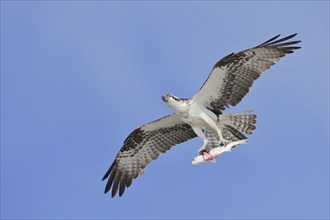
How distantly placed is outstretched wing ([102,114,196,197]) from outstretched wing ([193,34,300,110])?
6.05ft

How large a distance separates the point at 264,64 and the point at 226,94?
118 cm

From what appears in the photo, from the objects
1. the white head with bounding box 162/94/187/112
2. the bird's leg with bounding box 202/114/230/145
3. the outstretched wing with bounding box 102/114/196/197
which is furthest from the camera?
the outstretched wing with bounding box 102/114/196/197

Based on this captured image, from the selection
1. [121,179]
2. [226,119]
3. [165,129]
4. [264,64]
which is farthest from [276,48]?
[121,179]

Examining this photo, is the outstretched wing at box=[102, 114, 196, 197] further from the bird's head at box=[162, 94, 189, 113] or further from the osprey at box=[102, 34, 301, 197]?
the bird's head at box=[162, 94, 189, 113]

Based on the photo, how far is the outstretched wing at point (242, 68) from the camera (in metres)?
21.5

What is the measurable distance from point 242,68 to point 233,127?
1530 mm

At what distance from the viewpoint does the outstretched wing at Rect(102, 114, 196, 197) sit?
23.4 metres

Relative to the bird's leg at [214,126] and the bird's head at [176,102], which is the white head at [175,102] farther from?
the bird's leg at [214,126]

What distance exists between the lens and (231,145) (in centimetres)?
2152

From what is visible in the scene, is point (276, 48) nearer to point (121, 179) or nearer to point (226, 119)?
point (226, 119)

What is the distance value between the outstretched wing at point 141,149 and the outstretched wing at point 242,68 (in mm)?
1844

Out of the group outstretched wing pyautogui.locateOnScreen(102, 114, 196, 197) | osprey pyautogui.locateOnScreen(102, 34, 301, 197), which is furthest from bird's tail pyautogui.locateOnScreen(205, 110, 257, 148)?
outstretched wing pyautogui.locateOnScreen(102, 114, 196, 197)

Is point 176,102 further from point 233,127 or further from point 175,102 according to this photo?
point 233,127

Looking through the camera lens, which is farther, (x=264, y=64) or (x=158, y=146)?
(x=158, y=146)
